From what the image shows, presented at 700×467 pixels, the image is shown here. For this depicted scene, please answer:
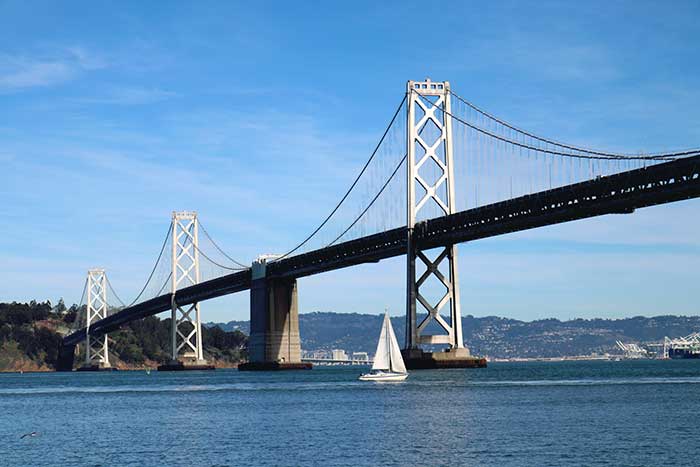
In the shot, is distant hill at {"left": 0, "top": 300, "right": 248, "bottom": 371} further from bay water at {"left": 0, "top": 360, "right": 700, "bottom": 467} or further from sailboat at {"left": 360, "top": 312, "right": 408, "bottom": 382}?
bay water at {"left": 0, "top": 360, "right": 700, "bottom": 467}

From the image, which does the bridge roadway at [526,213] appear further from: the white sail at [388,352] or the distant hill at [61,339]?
the distant hill at [61,339]

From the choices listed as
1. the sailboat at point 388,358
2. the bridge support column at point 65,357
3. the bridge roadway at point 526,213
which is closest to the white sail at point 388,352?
the sailboat at point 388,358

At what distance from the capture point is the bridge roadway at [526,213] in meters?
51.7

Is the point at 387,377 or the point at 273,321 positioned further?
the point at 273,321

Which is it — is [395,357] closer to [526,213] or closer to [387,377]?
[387,377]

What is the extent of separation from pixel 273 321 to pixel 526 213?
117ft

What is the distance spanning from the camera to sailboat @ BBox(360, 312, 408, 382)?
63500 millimetres

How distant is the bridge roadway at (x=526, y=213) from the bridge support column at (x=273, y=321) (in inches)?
56.4

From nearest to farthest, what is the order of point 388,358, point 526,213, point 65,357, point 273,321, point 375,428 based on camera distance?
point 375,428 < point 526,213 < point 388,358 < point 273,321 < point 65,357

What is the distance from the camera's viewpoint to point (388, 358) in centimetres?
6419

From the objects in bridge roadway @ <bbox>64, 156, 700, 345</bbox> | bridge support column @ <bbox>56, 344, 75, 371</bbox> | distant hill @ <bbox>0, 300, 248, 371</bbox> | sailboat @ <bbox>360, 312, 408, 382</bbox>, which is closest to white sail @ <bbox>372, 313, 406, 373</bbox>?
sailboat @ <bbox>360, 312, 408, 382</bbox>

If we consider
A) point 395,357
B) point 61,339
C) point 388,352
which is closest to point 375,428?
point 395,357

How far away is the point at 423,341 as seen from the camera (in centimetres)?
6900

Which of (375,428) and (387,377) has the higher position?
(387,377)
